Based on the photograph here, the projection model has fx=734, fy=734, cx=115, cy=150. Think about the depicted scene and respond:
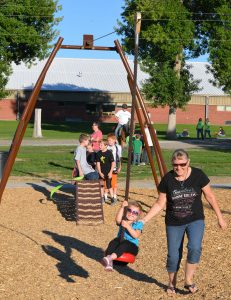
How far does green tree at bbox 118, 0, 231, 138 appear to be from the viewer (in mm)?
44688

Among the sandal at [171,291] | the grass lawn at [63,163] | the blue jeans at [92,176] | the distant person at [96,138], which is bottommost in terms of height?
the grass lawn at [63,163]

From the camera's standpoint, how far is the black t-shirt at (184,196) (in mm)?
8094

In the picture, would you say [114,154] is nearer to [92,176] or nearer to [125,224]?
[92,176]

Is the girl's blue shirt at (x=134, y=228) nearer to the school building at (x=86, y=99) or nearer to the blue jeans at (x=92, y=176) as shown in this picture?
the blue jeans at (x=92, y=176)

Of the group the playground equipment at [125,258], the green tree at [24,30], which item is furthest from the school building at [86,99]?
the playground equipment at [125,258]

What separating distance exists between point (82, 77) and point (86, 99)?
5.43 meters

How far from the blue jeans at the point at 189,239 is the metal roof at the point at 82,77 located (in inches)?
2488

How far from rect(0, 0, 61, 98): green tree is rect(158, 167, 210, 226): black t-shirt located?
38415mm

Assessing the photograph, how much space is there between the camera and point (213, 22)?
1892 inches

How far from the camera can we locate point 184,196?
809 cm

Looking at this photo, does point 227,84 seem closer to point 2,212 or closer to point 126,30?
point 126,30

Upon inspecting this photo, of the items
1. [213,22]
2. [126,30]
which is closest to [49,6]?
[126,30]

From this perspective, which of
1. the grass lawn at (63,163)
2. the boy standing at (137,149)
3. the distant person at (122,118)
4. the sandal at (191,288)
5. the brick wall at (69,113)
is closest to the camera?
the sandal at (191,288)

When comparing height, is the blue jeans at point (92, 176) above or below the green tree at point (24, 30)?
below
